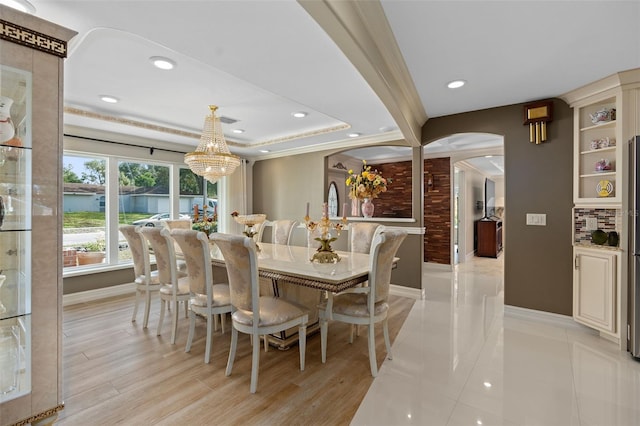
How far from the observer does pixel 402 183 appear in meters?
7.12

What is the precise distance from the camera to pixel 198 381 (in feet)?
7.27

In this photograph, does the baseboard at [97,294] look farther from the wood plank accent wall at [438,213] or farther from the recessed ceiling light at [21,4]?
the wood plank accent wall at [438,213]

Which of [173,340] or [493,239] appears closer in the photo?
[173,340]

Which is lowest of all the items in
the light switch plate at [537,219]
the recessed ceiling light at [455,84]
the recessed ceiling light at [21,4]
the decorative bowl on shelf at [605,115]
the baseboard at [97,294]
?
the baseboard at [97,294]

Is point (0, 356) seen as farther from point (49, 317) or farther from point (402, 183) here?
point (402, 183)

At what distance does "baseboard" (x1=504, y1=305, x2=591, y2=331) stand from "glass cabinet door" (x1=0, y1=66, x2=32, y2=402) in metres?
4.32

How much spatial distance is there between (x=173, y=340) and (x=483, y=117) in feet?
14.0

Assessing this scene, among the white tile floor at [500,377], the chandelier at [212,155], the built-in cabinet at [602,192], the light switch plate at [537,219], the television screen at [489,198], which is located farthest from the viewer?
the television screen at [489,198]

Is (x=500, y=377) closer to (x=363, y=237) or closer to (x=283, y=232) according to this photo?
(x=363, y=237)

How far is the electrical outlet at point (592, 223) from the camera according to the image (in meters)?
3.06

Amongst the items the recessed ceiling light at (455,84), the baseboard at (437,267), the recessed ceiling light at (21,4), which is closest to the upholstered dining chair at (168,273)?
the recessed ceiling light at (21,4)

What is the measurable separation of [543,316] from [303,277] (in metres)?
2.96

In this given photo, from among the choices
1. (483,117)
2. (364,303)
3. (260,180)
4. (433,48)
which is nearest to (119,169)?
(260,180)

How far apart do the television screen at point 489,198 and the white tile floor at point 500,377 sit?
6641 mm
